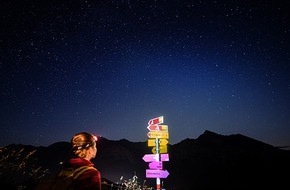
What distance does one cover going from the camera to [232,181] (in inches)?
1855

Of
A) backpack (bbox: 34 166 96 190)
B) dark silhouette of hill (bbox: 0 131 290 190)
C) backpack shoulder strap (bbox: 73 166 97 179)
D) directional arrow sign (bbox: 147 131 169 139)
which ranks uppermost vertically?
directional arrow sign (bbox: 147 131 169 139)

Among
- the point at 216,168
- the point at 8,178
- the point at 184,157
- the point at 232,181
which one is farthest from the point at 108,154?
the point at 8,178

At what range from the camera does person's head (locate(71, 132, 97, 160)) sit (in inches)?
102

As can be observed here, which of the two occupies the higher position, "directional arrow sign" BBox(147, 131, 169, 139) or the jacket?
"directional arrow sign" BBox(147, 131, 169, 139)

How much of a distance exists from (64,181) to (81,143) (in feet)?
1.48

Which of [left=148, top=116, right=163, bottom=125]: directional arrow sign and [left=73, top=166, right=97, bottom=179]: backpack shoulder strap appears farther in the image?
[left=148, top=116, right=163, bottom=125]: directional arrow sign

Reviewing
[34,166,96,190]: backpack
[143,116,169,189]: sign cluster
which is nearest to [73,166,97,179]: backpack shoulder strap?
[34,166,96,190]: backpack

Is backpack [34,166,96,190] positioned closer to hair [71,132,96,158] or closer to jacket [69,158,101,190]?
jacket [69,158,101,190]

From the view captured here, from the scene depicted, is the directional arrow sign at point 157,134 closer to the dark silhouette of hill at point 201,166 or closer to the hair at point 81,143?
the hair at point 81,143

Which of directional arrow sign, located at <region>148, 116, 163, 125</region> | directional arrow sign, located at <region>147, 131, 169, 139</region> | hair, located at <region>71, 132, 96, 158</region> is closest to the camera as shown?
hair, located at <region>71, 132, 96, 158</region>

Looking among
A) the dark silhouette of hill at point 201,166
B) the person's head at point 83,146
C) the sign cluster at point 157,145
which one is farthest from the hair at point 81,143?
the dark silhouette of hill at point 201,166

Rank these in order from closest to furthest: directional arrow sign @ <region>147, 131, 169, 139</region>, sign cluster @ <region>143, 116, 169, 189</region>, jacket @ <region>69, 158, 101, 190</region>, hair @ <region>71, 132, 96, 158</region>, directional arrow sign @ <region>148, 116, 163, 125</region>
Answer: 1. jacket @ <region>69, 158, 101, 190</region>
2. hair @ <region>71, 132, 96, 158</region>
3. sign cluster @ <region>143, 116, 169, 189</region>
4. directional arrow sign @ <region>147, 131, 169, 139</region>
5. directional arrow sign @ <region>148, 116, 163, 125</region>

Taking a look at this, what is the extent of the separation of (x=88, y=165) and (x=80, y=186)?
235 millimetres

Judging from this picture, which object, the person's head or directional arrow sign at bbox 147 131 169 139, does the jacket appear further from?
directional arrow sign at bbox 147 131 169 139
